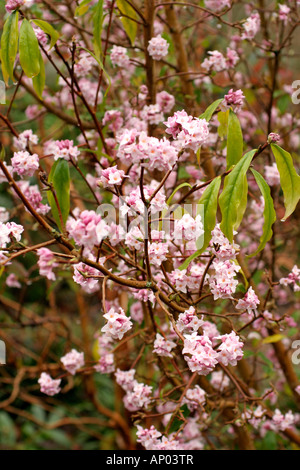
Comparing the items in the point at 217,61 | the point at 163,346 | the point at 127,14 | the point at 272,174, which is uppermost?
the point at 127,14

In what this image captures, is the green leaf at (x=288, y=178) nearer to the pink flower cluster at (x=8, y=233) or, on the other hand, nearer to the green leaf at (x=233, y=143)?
the green leaf at (x=233, y=143)

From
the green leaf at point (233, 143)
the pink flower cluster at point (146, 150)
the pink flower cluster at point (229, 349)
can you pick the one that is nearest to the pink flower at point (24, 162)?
the pink flower cluster at point (146, 150)

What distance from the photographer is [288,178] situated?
76 cm

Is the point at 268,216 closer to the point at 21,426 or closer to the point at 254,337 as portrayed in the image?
the point at 254,337

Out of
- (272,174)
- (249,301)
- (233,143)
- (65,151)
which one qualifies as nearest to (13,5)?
(65,151)

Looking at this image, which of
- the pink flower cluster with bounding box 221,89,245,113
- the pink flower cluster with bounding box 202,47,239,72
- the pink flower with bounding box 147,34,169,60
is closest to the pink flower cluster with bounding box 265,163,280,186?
the pink flower cluster with bounding box 202,47,239,72

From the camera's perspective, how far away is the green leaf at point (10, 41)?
33.2 inches

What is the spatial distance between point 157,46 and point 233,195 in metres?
0.69

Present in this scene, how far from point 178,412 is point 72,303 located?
3.05m

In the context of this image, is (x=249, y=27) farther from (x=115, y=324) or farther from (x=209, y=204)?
(x=115, y=324)

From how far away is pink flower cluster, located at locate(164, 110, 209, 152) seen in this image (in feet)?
2.52

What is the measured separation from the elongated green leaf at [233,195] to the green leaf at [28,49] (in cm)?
44

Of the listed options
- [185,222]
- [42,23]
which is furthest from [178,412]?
[42,23]

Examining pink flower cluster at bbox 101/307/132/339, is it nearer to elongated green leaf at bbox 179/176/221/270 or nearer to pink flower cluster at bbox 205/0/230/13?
elongated green leaf at bbox 179/176/221/270
